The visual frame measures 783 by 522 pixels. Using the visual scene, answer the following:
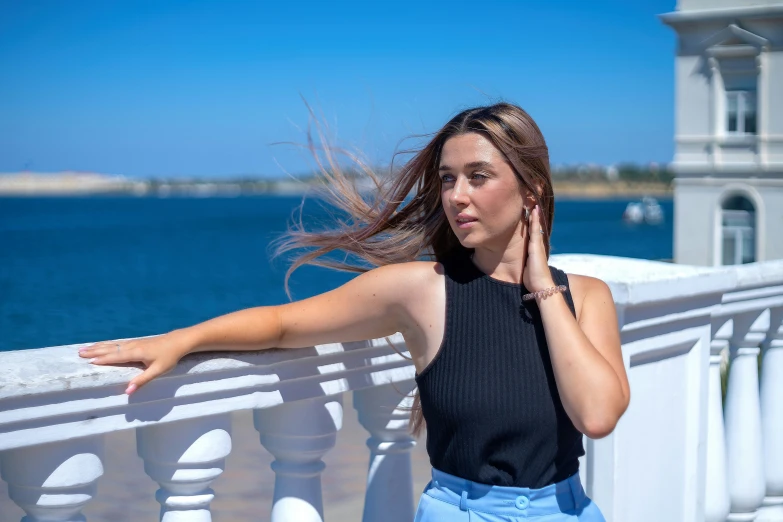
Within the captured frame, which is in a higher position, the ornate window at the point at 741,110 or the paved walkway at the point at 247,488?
the ornate window at the point at 741,110

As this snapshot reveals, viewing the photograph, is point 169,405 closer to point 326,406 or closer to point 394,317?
point 326,406

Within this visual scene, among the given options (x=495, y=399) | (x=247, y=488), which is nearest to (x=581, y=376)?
(x=495, y=399)

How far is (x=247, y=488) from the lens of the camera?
10.5 metres

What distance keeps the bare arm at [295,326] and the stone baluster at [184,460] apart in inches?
6.9

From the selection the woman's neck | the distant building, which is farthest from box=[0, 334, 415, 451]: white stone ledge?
the distant building

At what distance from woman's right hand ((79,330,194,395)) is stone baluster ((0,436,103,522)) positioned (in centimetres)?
15

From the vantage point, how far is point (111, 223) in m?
144

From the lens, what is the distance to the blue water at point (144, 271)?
51.9 metres

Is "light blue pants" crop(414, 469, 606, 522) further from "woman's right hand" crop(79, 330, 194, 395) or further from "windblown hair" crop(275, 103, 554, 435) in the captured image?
"woman's right hand" crop(79, 330, 194, 395)

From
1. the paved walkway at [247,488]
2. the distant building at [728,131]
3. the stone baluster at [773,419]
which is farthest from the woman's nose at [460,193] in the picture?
the distant building at [728,131]

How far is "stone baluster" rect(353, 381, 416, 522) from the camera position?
238cm

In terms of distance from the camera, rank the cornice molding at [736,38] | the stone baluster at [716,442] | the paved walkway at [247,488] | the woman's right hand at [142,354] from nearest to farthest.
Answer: the woman's right hand at [142,354]
the stone baluster at [716,442]
the paved walkway at [247,488]
the cornice molding at [736,38]

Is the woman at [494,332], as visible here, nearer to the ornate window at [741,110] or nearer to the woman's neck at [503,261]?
the woman's neck at [503,261]

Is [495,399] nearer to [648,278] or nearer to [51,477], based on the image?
[648,278]
